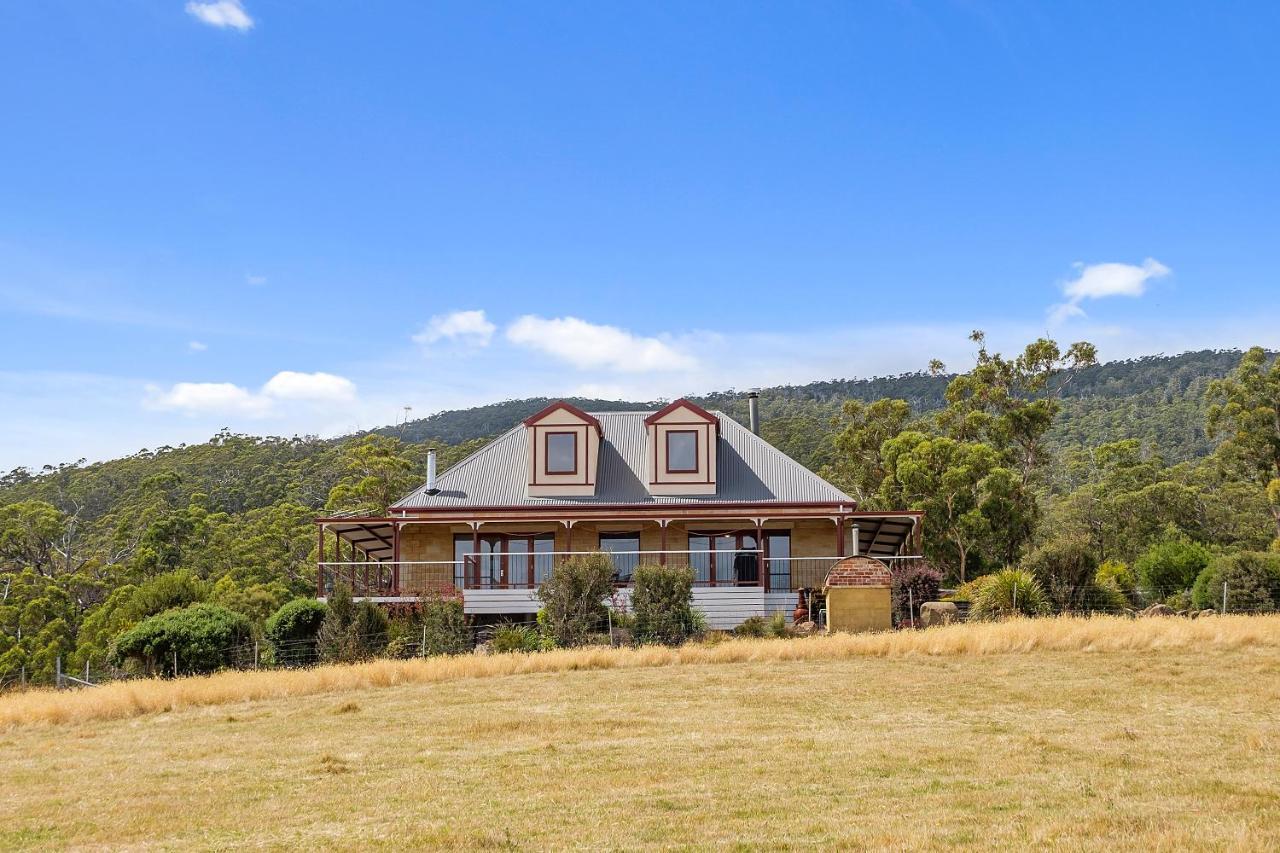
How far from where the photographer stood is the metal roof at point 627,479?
34.1 metres

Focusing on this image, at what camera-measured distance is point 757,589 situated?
3131 centimetres

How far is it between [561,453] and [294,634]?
1039 centimetres

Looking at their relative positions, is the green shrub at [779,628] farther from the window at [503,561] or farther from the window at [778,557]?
the window at [503,561]

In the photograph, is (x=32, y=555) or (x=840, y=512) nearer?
(x=840, y=512)

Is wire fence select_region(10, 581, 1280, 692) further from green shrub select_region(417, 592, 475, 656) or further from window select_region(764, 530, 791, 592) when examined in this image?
window select_region(764, 530, 791, 592)

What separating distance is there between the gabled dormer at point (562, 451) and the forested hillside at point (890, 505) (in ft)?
29.3

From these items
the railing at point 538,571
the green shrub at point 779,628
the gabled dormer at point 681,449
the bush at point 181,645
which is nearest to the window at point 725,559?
the railing at point 538,571

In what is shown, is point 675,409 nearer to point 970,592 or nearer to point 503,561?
point 503,561

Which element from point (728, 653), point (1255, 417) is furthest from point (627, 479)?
point (1255, 417)

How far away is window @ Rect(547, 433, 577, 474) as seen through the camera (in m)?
34.9

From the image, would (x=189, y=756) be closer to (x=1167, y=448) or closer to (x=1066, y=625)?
(x=1066, y=625)

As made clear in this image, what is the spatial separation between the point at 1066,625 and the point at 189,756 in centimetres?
1586

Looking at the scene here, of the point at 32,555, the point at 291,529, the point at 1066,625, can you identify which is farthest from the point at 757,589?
the point at 32,555

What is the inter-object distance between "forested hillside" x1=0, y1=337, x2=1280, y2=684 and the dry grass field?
31.7ft
